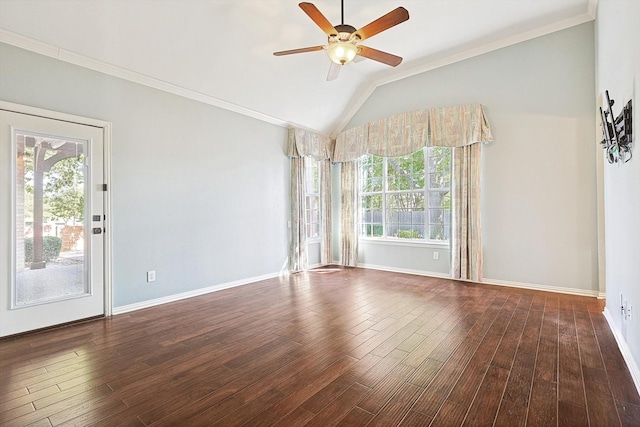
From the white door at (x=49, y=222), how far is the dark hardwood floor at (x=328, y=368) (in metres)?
0.28

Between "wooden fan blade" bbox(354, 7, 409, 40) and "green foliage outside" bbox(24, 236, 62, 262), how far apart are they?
3550mm

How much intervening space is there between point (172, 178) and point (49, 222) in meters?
1.32

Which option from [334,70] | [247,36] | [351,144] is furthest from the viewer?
[351,144]

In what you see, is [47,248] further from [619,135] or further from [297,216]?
[619,135]

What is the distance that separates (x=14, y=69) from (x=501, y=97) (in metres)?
5.77

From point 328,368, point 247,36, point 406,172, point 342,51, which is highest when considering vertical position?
point 247,36

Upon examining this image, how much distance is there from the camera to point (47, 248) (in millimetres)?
3025

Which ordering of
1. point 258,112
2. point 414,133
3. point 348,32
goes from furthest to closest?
point 414,133
point 258,112
point 348,32

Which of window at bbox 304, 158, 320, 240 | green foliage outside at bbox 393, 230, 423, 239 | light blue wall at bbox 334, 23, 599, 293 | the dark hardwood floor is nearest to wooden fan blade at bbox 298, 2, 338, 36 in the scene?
the dark hardwood floor

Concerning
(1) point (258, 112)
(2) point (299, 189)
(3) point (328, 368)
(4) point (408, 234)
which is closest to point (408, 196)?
(4) point (408, 234)

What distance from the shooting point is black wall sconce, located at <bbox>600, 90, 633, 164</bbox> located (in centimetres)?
217

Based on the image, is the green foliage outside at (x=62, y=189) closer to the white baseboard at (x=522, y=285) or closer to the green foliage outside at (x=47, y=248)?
the green foliage outside at (x=47, y=248)

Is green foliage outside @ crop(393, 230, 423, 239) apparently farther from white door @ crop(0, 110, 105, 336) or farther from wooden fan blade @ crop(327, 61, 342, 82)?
white door @ crop(0, 110, 105, 336)

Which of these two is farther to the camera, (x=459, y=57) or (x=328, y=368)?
(x=459, y=57)
